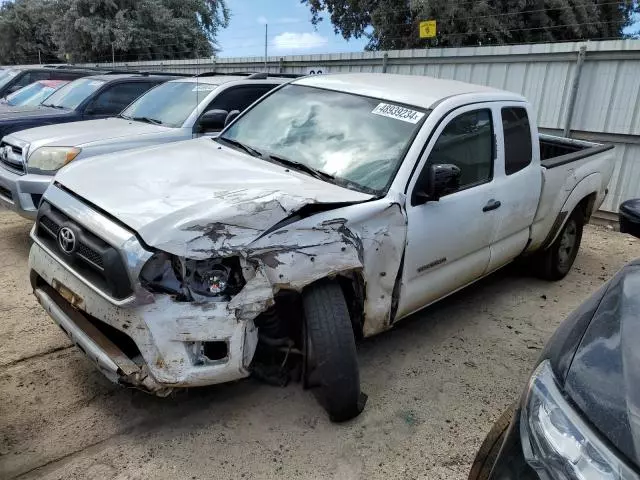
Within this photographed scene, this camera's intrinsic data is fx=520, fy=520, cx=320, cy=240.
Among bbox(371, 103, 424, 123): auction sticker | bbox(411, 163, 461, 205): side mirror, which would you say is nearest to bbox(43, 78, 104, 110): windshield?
bbox(371, 103, 424, 123): auction sticker

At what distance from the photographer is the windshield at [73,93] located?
7524 millimetres

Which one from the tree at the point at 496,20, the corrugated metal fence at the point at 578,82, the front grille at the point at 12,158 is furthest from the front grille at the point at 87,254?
the tree at the point at 496,20

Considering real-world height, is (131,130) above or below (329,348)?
above

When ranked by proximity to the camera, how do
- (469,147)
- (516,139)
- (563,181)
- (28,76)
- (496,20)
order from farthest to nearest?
(496,20)
(28,76)
(563,181)
(516,139)
(469,147)

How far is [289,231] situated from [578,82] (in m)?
6.63

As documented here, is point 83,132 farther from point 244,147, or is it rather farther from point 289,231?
point 289,231

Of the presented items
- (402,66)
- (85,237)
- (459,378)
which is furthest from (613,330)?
(402,66)

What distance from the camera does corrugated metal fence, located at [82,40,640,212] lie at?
7195mm

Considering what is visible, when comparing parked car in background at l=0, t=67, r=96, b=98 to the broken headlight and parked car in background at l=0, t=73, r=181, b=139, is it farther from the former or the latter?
the broken headlight

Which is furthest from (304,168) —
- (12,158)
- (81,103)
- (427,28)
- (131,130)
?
(427,28)

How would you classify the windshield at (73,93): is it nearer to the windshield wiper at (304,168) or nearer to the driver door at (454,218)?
the windshield wiper at (304,168)

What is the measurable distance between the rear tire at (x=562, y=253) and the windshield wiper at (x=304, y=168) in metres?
2.86

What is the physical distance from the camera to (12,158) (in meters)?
5.42

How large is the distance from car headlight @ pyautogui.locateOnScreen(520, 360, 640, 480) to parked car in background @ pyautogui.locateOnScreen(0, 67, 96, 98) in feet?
39.8
